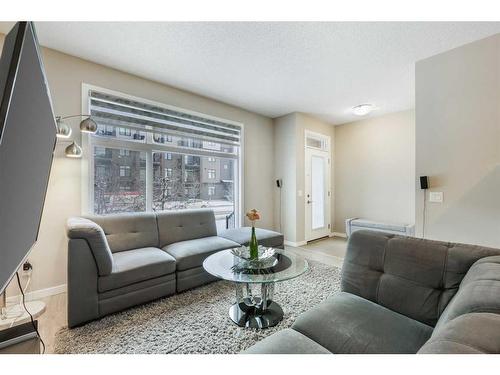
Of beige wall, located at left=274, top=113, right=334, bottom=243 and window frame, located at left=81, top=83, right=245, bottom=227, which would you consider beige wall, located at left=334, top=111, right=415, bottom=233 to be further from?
window frame, located at left=81, top=83, right=245, bottom=227

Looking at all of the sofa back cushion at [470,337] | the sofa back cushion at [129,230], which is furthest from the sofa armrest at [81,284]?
the sofa back cushion at [470,337]

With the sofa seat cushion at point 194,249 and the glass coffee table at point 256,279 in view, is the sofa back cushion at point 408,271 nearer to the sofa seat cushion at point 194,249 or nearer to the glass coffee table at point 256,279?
the glass coffee table at point 256,279

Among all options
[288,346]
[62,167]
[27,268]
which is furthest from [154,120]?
[288,346]

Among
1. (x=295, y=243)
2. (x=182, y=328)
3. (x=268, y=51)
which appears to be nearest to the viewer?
(x=182, y=328)

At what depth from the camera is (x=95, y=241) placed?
6.45ft

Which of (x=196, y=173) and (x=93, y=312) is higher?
(x=196, y=173)

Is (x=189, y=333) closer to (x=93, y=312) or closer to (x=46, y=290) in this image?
(x=93, y=312)

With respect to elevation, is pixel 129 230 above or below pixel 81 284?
above

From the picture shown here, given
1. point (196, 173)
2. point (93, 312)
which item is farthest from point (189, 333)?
point (196, 173)

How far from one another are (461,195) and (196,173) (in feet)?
11.2

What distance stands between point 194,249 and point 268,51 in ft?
7.79

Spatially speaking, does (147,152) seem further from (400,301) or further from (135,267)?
(400,301)

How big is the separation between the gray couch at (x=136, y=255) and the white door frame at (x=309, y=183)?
157 centimetres

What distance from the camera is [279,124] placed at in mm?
4863
